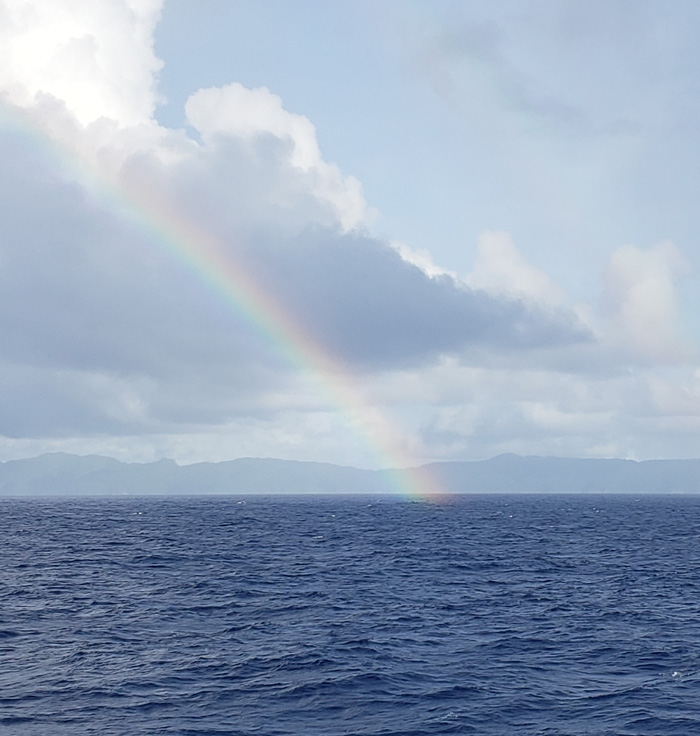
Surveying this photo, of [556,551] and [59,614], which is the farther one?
[556,551]

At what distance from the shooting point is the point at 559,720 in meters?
31.2

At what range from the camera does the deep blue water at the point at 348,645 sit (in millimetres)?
31438

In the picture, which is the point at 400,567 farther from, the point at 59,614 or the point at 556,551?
the point at 59,614

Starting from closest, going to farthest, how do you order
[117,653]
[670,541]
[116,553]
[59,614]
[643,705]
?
[643,705], [117,653], [59,614], [116,553], [670,541]

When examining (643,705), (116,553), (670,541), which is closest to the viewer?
(643,705)

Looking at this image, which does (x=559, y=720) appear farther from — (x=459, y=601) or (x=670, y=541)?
(x=670, y=541)

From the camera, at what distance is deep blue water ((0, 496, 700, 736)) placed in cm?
3144

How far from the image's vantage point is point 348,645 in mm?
43188

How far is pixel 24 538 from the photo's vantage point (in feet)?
386

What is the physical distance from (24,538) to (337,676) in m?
94.8

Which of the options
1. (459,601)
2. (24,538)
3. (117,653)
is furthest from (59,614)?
(24,538)

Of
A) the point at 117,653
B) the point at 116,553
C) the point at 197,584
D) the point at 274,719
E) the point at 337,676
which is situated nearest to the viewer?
the point at 274,719

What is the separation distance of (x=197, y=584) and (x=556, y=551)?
165 feet

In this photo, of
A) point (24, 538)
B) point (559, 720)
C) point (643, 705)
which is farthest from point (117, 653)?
point (24, 538)
